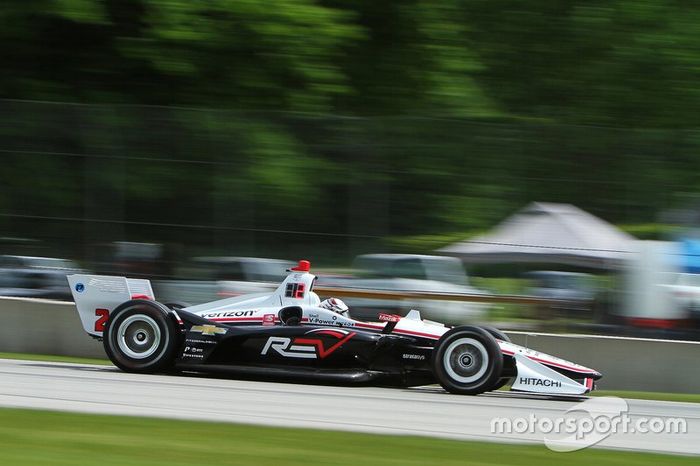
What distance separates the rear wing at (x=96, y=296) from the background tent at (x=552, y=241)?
3677 millimetres

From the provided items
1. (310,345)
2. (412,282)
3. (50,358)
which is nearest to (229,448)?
(310,345)

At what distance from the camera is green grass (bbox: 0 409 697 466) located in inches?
206

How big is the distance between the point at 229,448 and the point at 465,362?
3.40 meters

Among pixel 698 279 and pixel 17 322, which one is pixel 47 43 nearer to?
pixel 17 322

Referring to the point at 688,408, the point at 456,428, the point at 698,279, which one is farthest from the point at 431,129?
the point at 456,428

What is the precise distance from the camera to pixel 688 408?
337 inches

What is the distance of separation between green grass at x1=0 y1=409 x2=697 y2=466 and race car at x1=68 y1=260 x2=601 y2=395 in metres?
2.48

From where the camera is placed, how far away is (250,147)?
12.0 meters

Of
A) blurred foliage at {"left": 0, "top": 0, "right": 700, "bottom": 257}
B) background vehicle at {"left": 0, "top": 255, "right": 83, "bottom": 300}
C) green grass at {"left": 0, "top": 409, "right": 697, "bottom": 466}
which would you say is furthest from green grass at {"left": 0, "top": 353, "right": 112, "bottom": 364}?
green grass at {"left": 0, "top": 409, "right": 697, "bottom": 466}

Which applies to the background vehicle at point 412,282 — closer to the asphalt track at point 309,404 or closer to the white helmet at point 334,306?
the asphalt track at point 309,404

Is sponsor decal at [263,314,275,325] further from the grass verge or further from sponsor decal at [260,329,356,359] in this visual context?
the grass verge

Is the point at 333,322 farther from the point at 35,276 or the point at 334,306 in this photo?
the point at 35,276

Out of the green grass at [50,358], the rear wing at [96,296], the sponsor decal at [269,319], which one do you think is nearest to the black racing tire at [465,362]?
the sponsor decal at [269,319]

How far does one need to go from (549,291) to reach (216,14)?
674cm
